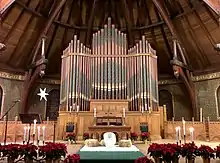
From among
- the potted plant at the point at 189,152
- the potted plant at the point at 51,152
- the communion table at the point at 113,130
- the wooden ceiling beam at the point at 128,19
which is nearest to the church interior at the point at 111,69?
the communion table at the point at 113,130

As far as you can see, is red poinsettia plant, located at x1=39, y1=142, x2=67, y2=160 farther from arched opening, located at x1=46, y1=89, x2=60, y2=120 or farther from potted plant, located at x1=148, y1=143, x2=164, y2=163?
arched opening, located at x1=46, y1=89, x2=60, y2=120

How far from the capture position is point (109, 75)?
1413 cm

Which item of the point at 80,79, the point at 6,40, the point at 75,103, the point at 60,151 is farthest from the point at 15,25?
the point at 60,151

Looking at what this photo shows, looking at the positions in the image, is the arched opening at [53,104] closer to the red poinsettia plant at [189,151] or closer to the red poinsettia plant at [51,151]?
the red poinsettia plant at [51,151]

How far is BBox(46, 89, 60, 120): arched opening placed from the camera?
17.5 metres

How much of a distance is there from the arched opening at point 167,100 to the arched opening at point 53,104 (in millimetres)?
7851

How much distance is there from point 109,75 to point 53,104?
5993mm

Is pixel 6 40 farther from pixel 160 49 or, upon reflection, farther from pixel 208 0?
pixel 208 0

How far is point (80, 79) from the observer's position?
13.8 m

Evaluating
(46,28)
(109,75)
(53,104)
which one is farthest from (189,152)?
(53,104)

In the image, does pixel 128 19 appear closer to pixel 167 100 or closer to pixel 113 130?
pixel 167 100

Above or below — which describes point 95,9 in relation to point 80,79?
above

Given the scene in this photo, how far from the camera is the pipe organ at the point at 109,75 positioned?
13469 millimetres

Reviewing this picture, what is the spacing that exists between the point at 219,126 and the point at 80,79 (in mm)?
8023
